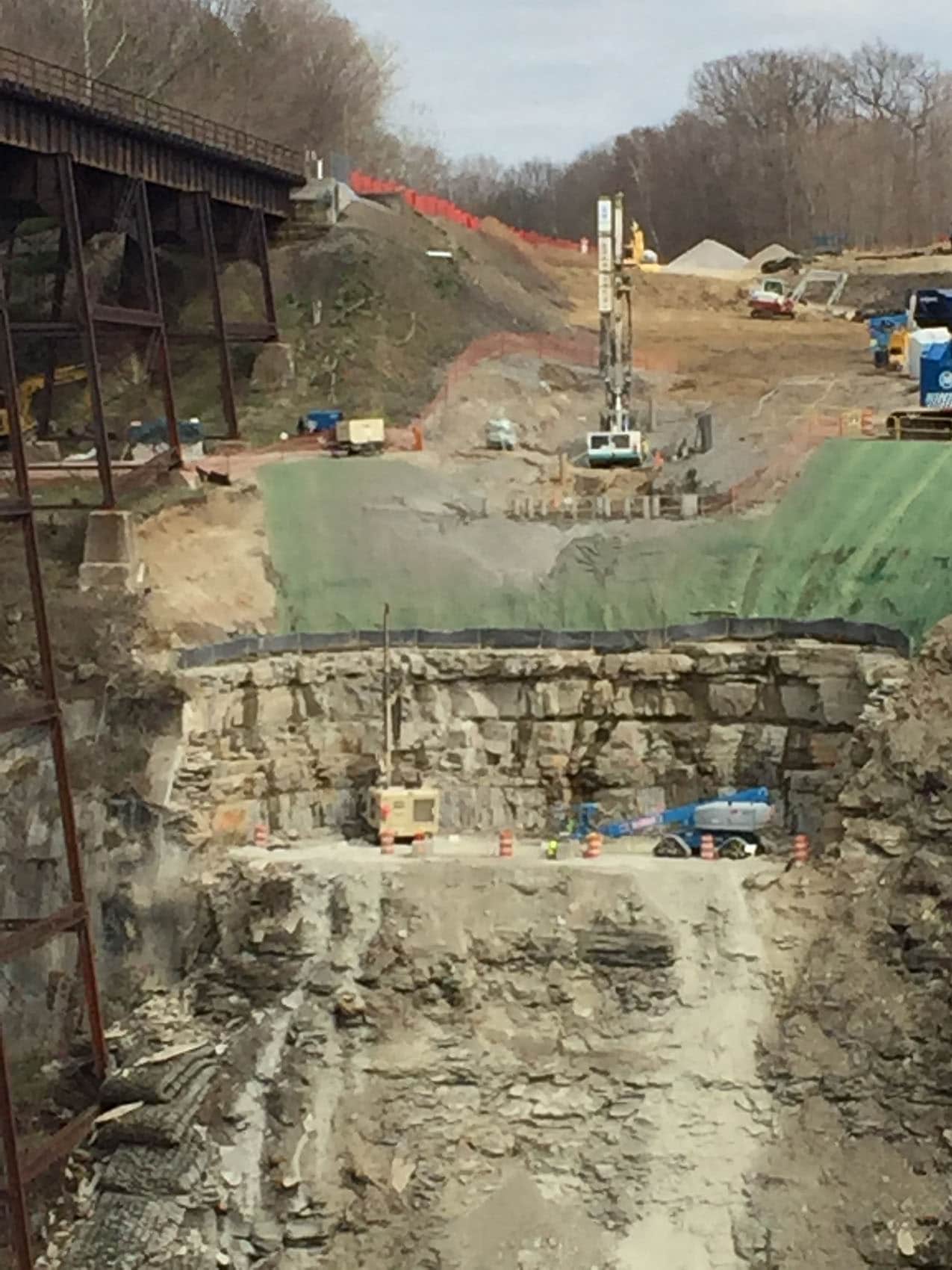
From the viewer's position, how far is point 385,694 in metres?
32.5

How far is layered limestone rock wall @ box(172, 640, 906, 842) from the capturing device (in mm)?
31281

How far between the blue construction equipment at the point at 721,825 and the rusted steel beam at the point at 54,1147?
10684 mm

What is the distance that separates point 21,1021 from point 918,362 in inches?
1119

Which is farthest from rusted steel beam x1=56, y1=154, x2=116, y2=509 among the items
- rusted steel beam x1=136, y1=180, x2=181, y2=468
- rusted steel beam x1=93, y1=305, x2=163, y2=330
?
rusted steel beam x1=136, y1=180, x2=181, y2=468

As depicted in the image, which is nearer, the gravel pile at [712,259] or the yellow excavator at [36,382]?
the yellow excavator at [36,382]

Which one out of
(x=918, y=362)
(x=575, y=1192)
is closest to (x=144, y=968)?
(x=575, y=1192)

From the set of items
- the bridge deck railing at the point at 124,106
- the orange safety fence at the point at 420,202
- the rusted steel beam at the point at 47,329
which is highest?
the bridge deck railing at the point at 124,106

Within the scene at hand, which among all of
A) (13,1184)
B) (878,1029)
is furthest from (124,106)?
(878,1029)

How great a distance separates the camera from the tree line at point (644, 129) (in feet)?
232

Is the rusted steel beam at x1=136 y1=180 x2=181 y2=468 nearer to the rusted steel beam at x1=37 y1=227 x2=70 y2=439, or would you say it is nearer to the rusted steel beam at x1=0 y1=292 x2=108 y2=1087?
the rusted steel beam at x1=37 y1=227 x2=70 y2=439

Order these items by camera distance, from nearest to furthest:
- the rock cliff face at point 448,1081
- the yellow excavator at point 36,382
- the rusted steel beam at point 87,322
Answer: the rock cliff face at point 448,1081
the rusted steel beam at point 87,322
the yellow excavator at point 36,382

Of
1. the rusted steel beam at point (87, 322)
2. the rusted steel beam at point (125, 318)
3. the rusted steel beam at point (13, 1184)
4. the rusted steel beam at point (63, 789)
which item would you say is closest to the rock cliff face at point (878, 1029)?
the rusted steel beam at point (13, 1184)

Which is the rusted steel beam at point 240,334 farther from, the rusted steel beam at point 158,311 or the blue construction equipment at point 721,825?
the blue construction equipment at point 721,825

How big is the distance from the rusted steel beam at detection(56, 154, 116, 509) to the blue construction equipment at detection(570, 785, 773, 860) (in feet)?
45.9
